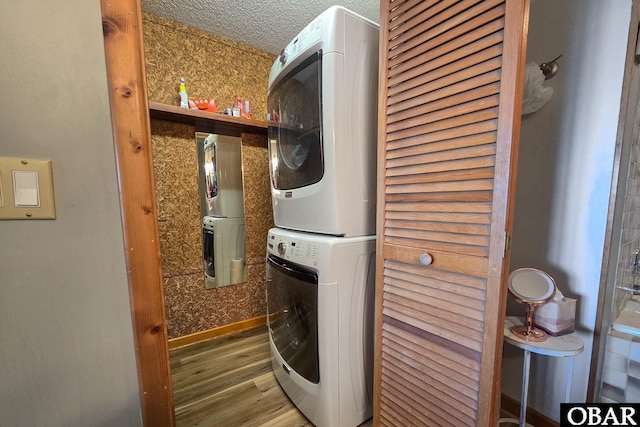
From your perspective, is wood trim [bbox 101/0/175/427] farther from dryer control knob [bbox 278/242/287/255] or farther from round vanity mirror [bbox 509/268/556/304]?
round vanity mirror [bbox 509/268/556/304]

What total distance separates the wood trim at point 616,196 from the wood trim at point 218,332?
2.17m

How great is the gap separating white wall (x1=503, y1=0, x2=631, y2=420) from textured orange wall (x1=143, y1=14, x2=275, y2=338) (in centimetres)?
191

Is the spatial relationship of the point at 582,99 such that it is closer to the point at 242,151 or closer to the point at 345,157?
the point at 345,157

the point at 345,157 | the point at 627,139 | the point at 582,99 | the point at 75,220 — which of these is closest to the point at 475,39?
the point at 345,157

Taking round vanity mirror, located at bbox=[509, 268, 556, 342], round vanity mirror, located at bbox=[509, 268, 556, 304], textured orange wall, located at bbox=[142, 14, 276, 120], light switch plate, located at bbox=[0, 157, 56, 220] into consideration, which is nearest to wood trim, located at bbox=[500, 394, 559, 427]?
round vanity mirror, located at bbox=[509, 268, 556, 342]

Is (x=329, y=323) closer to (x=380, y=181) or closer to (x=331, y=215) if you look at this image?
(x=331, y=215)

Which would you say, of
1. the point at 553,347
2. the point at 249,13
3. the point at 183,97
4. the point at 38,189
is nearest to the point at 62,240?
the point at 38,189

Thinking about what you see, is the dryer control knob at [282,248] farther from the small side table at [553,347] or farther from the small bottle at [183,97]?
the small bottle at [183,97]

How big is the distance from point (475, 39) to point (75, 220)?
3.66 ft

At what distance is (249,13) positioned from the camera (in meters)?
1.74

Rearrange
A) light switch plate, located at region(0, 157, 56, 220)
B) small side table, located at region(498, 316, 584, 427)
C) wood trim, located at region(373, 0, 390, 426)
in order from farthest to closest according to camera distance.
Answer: wood trim, located at region(373, 0, 390, 426) < small side table, located at region(498, 316, 584, 427) < light switch plate, located at region(0, 157, 56, 220)

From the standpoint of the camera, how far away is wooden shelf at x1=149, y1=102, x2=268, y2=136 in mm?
1687

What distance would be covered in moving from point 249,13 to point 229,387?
249 cm

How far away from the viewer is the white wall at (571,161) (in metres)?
1.02
